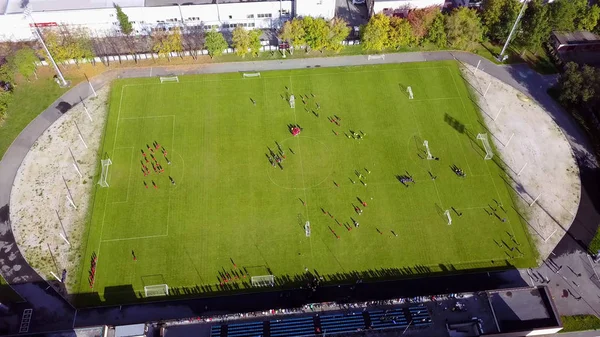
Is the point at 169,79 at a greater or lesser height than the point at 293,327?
greater

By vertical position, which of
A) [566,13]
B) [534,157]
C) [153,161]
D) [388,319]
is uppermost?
[566,13]

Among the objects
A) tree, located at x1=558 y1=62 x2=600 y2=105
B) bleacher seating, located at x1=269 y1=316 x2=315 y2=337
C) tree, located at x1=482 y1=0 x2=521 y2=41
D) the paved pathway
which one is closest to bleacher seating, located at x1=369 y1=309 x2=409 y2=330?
the paved pathway

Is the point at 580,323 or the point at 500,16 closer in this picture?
the point at 580,323

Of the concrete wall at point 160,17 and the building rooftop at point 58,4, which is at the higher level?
the building rooftop at point 58,4

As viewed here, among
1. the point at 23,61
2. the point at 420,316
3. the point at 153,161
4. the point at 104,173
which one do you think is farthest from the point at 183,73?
the point at 420,316

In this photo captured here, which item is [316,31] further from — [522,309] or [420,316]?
[522,309]

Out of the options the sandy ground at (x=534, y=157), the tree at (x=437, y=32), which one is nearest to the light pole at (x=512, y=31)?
the sandy ground at (x=534, y=157)

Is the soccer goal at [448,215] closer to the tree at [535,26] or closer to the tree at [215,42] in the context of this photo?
the tree at [535,26]

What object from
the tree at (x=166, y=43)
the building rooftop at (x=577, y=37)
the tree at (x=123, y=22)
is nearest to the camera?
the tree at (x=166, y=43)
